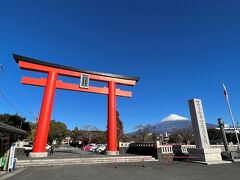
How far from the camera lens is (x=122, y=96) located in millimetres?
19938

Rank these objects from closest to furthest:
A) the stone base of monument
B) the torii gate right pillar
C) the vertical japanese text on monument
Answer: the stone base of monument < the vertical japanese text on monument < the torii gate right pillar

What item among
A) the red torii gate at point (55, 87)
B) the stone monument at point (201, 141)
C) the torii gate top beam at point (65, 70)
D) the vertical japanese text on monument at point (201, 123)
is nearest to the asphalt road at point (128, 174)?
the stone monument at point (201, 141)

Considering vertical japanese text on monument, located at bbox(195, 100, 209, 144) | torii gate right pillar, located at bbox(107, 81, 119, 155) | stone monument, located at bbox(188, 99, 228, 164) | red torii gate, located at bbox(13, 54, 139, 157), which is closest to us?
stone monument, located at bbox(188, 99, 228, 164)

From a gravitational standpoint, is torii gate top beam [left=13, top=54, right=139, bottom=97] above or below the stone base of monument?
above

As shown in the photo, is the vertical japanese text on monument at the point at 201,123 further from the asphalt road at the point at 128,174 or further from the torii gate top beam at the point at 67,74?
the torii gate top beam at the point at 67,74

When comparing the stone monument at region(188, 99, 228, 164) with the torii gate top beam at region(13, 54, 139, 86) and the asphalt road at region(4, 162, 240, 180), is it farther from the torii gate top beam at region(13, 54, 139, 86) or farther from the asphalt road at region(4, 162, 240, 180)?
the torii gate top beam at region(13, 54, 139, 86)

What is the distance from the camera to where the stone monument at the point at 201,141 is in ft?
41.5

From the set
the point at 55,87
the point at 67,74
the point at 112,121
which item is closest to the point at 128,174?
the point at 112,121

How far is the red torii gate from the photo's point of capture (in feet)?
47.4

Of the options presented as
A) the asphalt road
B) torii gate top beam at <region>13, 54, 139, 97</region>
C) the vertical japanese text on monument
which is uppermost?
torii gate top beam at <region>13, 54, 139, 97</region>

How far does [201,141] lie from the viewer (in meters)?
13.3

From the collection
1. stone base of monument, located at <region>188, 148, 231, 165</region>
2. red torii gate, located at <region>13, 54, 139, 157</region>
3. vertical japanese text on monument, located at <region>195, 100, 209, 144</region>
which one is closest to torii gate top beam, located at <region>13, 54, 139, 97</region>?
red torii gate, located at <region>13, 54, 139, 157</region>

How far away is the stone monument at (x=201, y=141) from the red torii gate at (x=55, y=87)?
7.49 metres

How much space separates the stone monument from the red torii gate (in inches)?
295
